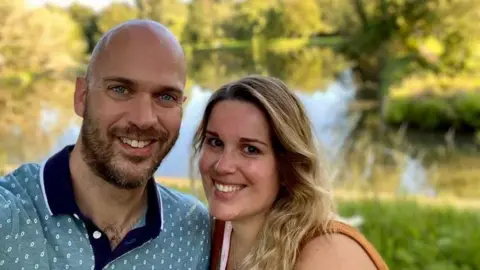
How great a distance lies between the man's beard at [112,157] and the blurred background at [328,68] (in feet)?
17.7

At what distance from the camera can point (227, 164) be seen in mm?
1928

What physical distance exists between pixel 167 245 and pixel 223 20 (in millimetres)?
19446

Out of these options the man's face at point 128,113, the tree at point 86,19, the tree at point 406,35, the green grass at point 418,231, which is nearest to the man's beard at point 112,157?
the man's face at point 128,113

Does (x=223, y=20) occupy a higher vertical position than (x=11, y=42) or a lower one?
higher

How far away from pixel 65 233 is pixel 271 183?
2.28 feet

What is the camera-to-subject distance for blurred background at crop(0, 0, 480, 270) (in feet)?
35.1

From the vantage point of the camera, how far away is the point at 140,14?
16.0m

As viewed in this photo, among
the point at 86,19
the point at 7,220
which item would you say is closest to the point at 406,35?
the point at 86,19

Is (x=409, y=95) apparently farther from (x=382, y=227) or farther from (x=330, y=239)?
(x=330, y=239)

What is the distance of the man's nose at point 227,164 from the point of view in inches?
75.8

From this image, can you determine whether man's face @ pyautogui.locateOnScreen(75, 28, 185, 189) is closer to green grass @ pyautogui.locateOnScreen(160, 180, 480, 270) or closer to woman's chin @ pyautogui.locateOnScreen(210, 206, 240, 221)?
woman's chin @ pyautogui.locateOnScreen(210, 206, 240, 221)

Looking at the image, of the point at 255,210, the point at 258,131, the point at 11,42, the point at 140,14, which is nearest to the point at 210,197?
the point at 255,210

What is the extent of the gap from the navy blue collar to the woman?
0.19m

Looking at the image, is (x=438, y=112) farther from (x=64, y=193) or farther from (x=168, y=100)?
(x=64, y=193)
